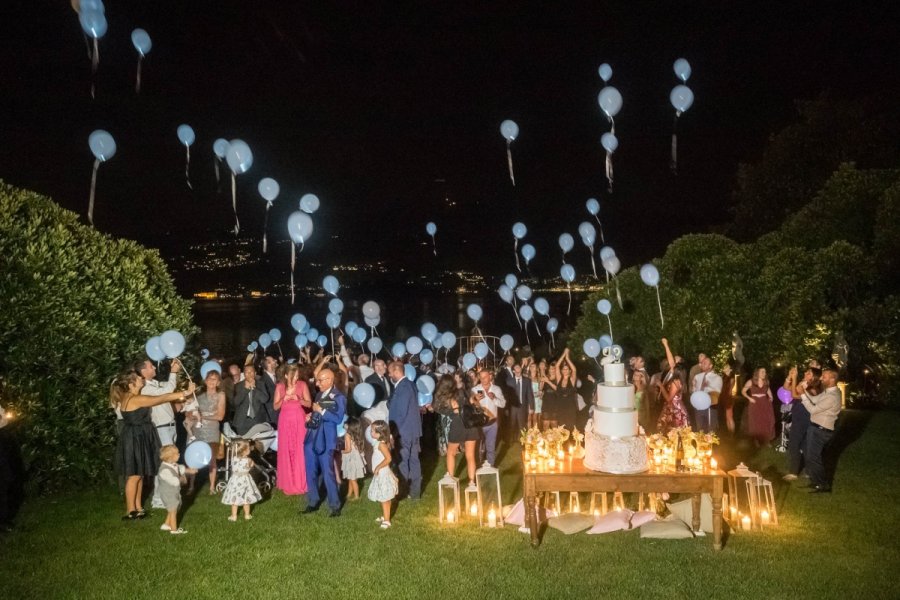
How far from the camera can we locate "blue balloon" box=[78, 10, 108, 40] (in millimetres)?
7297

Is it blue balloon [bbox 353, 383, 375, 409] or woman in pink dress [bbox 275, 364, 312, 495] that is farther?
blue balloon [bbox 353, 383, 375, 409]

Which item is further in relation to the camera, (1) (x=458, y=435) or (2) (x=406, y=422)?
(1) (x=458, y=435)

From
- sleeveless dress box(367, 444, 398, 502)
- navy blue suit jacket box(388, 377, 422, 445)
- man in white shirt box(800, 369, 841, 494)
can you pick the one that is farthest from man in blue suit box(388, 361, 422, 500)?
man in white shirt box(800, 369, 841, 494)

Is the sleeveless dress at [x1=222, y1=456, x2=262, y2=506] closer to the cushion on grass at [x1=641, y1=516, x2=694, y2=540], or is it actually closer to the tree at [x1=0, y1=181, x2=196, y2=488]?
the tree at [x1=0, y1=181, x2=196, y2=488]

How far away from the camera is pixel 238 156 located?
9.94m

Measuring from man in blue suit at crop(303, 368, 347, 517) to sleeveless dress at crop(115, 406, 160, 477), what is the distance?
1980 mm

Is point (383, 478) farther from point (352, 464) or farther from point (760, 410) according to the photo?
point (760, 410)

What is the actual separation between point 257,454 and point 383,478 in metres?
2.76

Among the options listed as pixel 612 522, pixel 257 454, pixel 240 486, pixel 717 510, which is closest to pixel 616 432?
pixel 717 510

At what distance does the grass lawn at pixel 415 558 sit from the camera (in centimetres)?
579

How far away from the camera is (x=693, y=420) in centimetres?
1088

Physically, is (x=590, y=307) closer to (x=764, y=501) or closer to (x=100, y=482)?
(x=764, y=501)

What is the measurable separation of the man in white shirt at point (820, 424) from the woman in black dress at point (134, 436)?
8.52 meters

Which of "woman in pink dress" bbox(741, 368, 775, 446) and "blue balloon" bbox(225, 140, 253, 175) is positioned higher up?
"blue balloon" bbox(225, 140, 253, 175)
